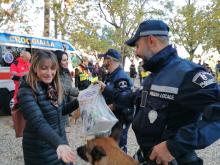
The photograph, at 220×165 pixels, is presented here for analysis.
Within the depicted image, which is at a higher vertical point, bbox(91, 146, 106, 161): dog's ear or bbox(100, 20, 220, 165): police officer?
bbox(100, 20, 220, 165): police officer

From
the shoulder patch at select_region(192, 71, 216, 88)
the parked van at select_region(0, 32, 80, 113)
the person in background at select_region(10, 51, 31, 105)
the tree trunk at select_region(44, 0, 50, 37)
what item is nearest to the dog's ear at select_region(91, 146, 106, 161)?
the shoulder patch at select_region(192, 71, 216, 88)

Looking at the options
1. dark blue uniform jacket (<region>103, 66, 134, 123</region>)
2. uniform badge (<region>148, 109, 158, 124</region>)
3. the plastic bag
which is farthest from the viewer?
dark blue uniform jacket (<region>103, 66, 134, 123</region>)

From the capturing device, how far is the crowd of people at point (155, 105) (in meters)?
2.13

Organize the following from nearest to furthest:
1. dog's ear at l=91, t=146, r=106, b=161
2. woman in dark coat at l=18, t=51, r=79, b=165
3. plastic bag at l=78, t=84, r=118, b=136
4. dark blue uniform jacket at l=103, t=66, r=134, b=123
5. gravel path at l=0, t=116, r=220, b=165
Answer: dog's ear at l=91, t=146, r=106, b=161 → woman in dark coat at l=18, t=51, r=79, b=165 → plastic bag at l=78, t=84, r=118, b=136 → dark blue uniform jacket at l=103, t=66, r=134, b=123 → gravel path at l=0, t=116, r=220, b=165

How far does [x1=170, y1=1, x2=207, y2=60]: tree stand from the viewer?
30.5 meters

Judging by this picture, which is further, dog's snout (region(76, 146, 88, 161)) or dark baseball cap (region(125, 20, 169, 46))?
dog's snout (region(76, 146, 88, 161))

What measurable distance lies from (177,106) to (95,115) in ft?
2.97

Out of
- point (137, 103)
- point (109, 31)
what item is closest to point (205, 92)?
point (137, 103)

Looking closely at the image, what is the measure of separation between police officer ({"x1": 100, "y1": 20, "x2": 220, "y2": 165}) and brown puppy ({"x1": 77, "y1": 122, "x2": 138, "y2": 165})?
0.15 m

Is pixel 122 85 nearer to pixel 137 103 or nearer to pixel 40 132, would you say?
pixel 137 103

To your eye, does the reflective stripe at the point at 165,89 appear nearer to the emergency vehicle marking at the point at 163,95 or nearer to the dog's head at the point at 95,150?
the emergency vehicle marking at the point at 163,95

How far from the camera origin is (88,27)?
23219 millimetres

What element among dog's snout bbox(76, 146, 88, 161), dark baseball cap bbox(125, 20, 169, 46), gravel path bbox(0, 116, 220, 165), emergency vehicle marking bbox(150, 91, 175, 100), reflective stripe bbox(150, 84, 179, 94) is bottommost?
gravel path bbox(0, 116, 220, 165)

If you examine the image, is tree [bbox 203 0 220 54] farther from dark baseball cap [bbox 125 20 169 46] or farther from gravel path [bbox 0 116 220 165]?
dark baseball cap [bbox 125 20 169 46]
